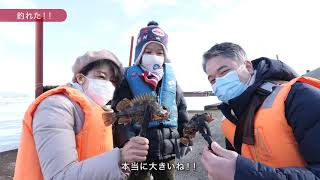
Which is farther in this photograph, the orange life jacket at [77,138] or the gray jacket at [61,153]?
the orange life jacket at [77,138]

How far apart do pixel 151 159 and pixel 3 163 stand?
15.3ft

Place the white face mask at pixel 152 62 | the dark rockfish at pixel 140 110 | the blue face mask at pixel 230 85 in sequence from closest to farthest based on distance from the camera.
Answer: the dark rockfish at pixel 140 110, the blue face mask at pixel 230 85, the white face mask at pixel 152 62

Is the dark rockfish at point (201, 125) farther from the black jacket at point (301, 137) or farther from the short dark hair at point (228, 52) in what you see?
the short dark hair at point (228, 52)

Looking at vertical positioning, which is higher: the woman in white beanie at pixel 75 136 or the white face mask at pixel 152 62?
the white face mask at pixel 152 62

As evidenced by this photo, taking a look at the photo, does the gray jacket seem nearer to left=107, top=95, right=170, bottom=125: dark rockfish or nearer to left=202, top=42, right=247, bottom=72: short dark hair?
left=107, top=95, right=170, bottom=125: dark rockfish

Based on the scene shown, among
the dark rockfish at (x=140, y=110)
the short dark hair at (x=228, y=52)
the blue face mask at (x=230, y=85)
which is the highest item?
the short dark hair at (x=228, y=52)

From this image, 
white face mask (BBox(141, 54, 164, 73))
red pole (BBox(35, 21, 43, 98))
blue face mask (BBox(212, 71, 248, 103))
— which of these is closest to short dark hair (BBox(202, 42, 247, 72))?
blue face mask (BBox(212, 71, 248, 103))

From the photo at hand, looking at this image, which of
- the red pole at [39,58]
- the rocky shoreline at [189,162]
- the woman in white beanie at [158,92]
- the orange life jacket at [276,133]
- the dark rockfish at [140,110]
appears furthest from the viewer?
the rocky shoreline at [189,162]

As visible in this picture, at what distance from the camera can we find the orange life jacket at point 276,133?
1.94 meters

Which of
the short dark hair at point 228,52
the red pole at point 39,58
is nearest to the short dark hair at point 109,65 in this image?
the short dark hair at point 228,52

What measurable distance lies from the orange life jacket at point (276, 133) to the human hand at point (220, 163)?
0.30m

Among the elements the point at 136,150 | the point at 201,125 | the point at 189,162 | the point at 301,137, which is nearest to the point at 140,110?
the point at 136,150

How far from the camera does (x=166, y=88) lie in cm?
378

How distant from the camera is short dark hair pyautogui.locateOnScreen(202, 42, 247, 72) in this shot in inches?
96.7
